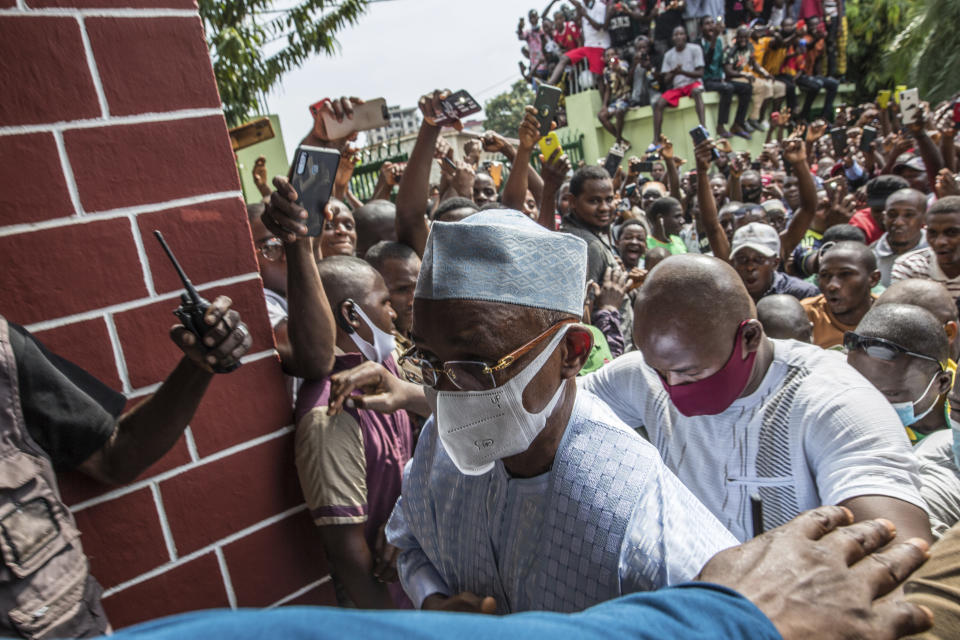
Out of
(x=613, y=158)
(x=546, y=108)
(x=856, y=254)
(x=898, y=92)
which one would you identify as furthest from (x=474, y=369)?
(x=898, y=92)

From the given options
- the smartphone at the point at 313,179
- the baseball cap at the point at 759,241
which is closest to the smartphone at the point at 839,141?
the baseball cap at the point at 759,241

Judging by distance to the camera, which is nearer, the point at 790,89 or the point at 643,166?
the point at 643,166

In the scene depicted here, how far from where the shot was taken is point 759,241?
4387mm

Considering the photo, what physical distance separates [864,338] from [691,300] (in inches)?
45.9

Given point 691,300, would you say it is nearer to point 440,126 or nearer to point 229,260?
point 229,260

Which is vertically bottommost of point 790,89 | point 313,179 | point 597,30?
point 313,179

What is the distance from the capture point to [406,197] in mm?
3465

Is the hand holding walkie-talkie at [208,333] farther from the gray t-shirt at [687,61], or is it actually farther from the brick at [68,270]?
the gray t-shirt at [687,61]

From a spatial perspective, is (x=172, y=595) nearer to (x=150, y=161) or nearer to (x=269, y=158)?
(x=150, y=161)

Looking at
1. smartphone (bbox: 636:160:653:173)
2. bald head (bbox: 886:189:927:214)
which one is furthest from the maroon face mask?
smartphone (bbox: 636:160:653:173)

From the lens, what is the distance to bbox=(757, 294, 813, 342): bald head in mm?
3521

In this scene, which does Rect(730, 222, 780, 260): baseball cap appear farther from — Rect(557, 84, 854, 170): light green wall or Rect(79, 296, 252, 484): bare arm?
Rect(557, 84, 854, 170): light green wall

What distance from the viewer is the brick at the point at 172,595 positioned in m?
1.63

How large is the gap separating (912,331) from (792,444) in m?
1.19
